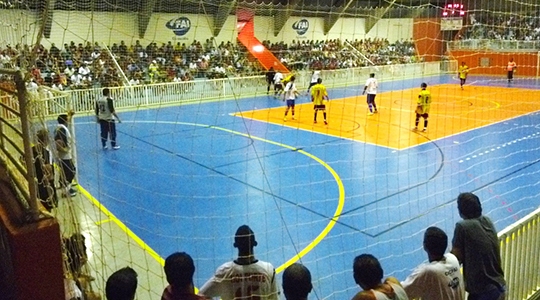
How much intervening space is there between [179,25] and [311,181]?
1728 centimetres

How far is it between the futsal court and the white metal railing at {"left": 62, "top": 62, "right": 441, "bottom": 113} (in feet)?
6.60

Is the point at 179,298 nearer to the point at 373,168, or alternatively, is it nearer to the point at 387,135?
the point at 373,168

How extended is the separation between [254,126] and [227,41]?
12.7m

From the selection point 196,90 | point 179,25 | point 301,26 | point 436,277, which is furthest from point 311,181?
point 301,26

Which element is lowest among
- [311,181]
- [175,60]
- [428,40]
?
[311,181]

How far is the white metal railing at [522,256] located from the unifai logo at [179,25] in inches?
863

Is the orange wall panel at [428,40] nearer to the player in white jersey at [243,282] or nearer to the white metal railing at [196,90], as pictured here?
the white metal railing at [196,90]

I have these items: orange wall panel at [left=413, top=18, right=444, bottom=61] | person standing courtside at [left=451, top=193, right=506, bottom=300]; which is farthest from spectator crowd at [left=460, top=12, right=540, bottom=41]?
person standing courtside at [left=451, top=193, right=506, bottom=300]

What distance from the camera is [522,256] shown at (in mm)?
4809

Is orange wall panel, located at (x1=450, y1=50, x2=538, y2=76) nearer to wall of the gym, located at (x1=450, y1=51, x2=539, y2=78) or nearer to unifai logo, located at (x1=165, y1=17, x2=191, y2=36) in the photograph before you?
wall of the gym, located at (x1=450, y1=51, x2=539, y2=78)

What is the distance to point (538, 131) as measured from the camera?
14.8 m


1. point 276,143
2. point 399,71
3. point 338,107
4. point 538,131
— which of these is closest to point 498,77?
point 399,71

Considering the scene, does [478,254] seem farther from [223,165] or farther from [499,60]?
[499,60]

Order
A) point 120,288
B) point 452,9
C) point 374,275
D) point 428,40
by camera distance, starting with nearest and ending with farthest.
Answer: point 120,288 → point 374,275 → point 452,9 → point 428,40
